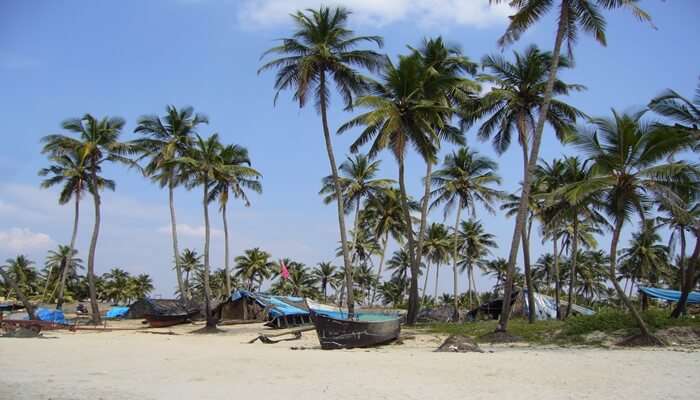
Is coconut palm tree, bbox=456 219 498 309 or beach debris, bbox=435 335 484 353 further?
coconut palm tree, bbox=456 219 498 309

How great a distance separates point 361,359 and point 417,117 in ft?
42.6

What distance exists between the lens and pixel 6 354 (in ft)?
50.3

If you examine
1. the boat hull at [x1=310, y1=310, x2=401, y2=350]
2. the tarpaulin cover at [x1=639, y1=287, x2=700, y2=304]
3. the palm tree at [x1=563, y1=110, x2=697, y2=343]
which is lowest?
the boat hull at [x1=310, y1=310, x2=401, y2=350]

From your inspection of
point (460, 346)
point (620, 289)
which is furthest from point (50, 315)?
point (620, 289)

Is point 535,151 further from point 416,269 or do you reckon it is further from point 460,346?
point 416,269

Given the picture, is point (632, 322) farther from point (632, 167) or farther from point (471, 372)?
point (471, 372)

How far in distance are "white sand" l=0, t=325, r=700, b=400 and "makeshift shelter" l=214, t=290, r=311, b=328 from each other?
1536 centimetres

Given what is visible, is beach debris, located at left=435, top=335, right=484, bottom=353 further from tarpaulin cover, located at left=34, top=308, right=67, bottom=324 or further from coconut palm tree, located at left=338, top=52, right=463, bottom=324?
tarpaulin cover, located at left=34, top=308, right=67, bottom=324

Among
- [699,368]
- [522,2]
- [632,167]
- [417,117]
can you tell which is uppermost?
[522,2]

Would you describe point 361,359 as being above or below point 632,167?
below

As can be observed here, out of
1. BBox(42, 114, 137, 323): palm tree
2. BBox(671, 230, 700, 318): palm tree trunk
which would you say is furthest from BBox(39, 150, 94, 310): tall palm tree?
BBox(671, 230, 700, 318): palm tree trunk

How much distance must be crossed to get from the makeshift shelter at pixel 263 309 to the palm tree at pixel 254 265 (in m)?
23.9

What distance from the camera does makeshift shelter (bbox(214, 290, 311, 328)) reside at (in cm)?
3229

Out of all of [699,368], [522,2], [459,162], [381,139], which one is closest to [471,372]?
[699,368]
